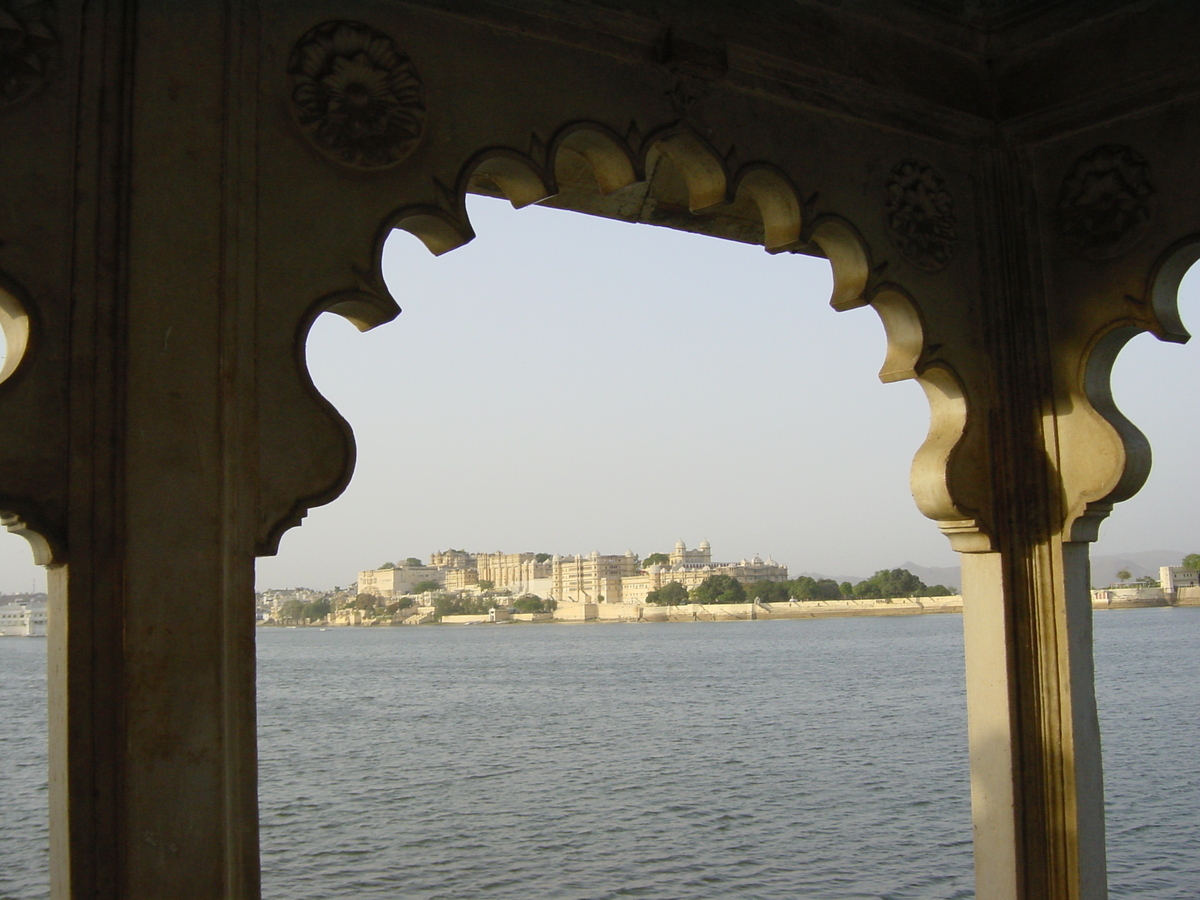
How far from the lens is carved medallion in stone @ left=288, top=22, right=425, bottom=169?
85.3 inches

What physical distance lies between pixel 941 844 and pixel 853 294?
70.7 ft

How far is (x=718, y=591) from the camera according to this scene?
94.1 metres

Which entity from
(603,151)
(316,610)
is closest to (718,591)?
(316,610)

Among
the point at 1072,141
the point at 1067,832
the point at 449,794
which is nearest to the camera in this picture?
the point at 1067,832

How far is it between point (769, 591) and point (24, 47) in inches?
3830

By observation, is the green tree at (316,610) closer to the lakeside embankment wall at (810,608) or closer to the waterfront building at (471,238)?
the lakeside embankment wall at (810,608)

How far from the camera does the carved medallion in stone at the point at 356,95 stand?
2166 millimetres

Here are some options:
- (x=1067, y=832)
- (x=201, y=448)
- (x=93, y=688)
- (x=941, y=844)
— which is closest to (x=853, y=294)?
(x=1067, y=832)

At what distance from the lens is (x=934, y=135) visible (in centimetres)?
306

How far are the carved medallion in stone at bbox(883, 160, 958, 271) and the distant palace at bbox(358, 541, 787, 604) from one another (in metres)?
91.1

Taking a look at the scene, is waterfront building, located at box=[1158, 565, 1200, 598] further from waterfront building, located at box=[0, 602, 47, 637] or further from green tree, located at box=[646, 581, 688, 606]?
waterfront building, located at box=[0, 602, 47, 637]

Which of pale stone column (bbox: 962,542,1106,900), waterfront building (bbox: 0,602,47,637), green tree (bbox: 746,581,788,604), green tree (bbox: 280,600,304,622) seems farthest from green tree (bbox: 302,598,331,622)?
pale stone column (bbox: 962,542,1106,900)

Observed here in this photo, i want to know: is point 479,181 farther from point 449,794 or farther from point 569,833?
point 449,794

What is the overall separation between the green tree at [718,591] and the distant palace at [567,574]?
0.56m
